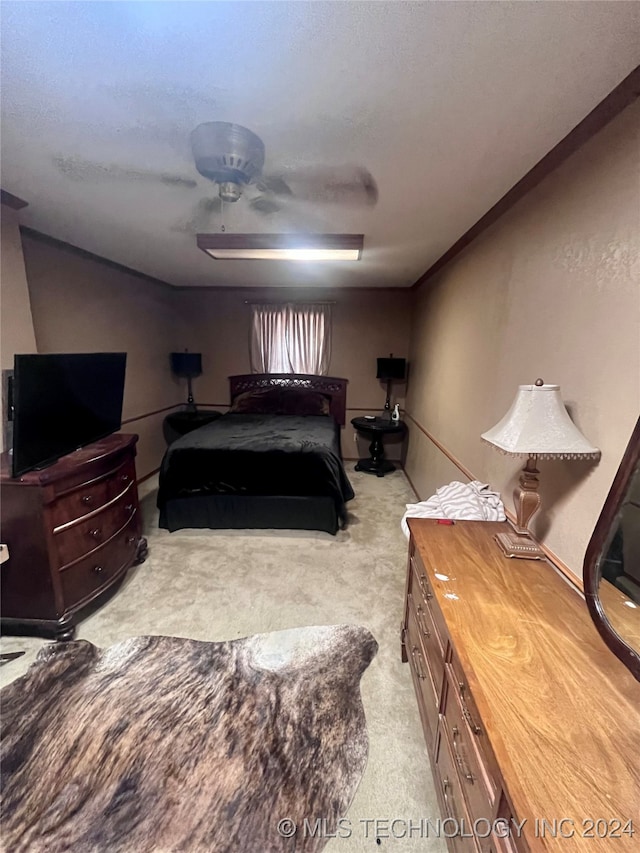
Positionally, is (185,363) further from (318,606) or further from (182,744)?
(182,744)

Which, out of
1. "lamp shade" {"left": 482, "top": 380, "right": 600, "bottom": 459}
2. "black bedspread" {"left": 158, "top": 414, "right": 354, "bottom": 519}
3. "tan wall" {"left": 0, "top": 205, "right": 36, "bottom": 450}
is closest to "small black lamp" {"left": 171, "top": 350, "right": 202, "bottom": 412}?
"black bedspread" {"left": 158, "top": 414, "right": 354, "bottom": 519}

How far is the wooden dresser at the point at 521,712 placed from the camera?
61cm

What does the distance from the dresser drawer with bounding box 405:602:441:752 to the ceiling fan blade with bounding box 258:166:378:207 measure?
6.86 ft

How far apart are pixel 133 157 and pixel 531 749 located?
2409 mm

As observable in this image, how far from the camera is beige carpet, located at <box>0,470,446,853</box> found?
4.14 feet

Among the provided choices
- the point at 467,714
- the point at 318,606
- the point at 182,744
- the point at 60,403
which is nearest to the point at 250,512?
the point at 318,606

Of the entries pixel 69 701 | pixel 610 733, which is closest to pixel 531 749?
pixel 610 733

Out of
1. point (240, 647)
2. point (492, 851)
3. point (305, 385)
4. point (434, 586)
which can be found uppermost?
point (305, 385)

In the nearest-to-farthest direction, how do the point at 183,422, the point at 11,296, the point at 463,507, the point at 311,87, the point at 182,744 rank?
the point at 311,87 → the point at 182,744 → the point at 463,507 → the point at 11,296 → the point at 183,422

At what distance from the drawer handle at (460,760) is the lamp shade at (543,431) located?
85cm

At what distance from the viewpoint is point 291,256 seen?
290 centimetres

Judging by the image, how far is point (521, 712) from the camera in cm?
77

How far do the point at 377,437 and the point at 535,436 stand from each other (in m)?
3.50

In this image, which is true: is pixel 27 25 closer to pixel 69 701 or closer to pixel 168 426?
pixel 69 701
